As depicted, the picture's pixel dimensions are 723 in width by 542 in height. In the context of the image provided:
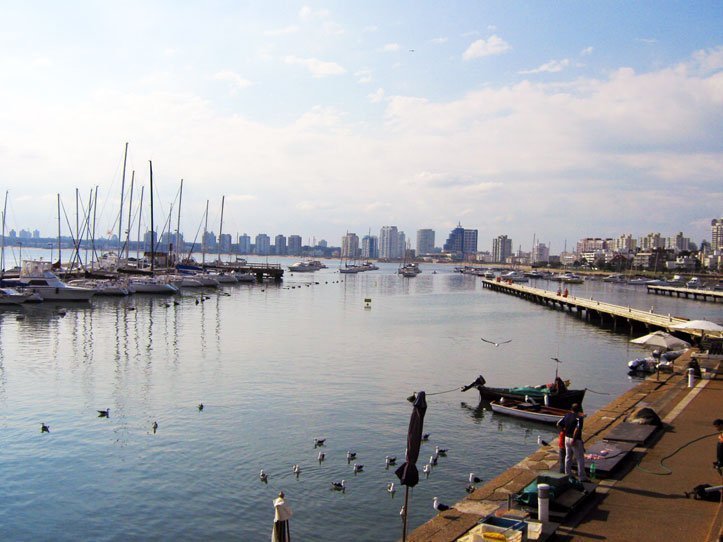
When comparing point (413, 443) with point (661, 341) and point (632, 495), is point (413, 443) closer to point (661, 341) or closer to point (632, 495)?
point (632, 495)

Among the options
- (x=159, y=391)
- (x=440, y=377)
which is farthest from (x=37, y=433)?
(x=440, y=377)

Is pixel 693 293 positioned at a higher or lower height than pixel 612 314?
lower

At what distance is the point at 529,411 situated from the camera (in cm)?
2669

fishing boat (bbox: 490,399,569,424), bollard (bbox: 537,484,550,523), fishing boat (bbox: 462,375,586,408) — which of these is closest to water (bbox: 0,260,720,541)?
fishing boat (bbox: 490,399,569,424)

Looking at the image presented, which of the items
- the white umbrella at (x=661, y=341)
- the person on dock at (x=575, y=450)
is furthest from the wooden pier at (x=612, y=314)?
the person on dock at (x=575, y=450)

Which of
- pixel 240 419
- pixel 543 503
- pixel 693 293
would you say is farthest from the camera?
pixel 693 293

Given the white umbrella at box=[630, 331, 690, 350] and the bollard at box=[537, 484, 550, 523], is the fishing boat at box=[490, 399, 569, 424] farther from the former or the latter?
the bollard at box=[537, 484, 550, 523]

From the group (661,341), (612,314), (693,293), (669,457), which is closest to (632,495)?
(669,457)

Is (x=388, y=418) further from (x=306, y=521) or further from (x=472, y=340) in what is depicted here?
(x=472, y=340)

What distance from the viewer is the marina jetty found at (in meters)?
12.4

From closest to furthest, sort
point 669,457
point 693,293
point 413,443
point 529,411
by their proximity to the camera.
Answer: point 413,443
point 669,457
point 529,411
point 693,293

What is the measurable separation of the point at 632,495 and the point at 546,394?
13437mm

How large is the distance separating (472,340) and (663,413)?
1149 inches

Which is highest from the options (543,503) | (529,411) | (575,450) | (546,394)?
(575,450)
